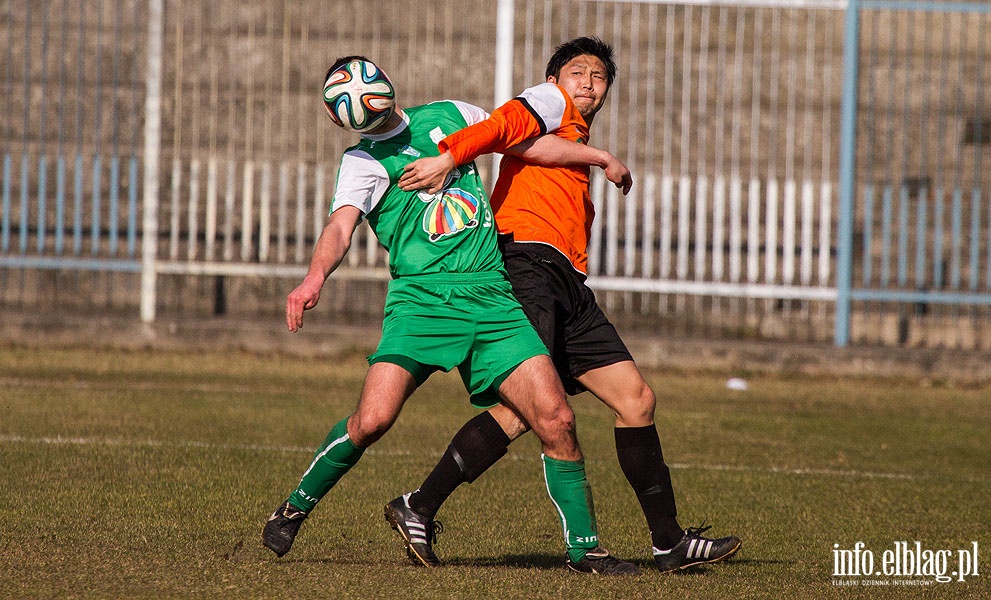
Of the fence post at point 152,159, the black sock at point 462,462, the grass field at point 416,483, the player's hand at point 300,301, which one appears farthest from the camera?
the fence post at point 152,159

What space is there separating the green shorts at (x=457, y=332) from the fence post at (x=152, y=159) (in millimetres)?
8390

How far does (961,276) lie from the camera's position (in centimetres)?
1455

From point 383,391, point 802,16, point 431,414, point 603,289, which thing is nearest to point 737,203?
point 603,289

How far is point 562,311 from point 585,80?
1.01 metres

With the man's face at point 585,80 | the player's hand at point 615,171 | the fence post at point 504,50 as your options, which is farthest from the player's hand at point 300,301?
the fence post at point 504,50

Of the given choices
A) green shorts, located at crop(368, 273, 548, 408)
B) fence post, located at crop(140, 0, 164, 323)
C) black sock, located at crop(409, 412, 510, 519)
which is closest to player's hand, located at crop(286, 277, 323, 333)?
green shorts, located at crop(368, 273, 548, 408)

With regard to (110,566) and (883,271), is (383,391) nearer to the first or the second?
(110,566)

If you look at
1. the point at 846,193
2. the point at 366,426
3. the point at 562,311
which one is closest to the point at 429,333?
the point at 366,426

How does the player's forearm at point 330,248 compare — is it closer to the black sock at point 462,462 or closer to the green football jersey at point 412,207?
the green football jersey at point 412,207

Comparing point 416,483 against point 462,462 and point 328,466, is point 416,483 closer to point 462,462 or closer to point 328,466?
point 462,462

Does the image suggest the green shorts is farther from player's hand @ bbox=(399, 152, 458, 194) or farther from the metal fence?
the metal fence

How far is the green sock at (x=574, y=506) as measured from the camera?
18.1ft

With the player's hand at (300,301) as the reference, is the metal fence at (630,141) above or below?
above

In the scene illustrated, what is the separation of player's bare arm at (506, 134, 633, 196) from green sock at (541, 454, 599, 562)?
3.87ft
